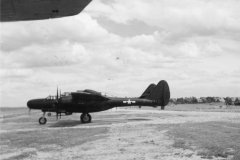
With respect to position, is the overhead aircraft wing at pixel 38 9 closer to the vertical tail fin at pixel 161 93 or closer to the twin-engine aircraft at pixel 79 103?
the twin-engine aircraft at pixel 79 103

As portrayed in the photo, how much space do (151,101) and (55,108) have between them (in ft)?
28.6

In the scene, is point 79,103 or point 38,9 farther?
point 79,103

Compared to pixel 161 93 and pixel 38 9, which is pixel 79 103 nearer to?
pixel 161 93

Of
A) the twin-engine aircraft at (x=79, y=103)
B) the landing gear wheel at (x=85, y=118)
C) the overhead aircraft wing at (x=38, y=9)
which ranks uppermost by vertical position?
the overhead aircraft wing at (x=38, y=9)

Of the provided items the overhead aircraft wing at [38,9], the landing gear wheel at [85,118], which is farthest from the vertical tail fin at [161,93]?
the overhead aircraft wing at [38,9]

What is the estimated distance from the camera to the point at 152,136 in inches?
487

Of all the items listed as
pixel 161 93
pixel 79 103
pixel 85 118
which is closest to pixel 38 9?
pixel 79 103

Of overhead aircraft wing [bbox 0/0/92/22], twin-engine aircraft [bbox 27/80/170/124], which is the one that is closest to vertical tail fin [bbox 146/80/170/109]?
twin-engine aircraft [bbox 27/80/170/124]

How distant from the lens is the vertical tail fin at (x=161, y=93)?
2563cm

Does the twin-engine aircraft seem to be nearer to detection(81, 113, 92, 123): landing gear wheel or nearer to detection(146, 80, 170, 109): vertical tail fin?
detection(81, 113, 92, 123): landing gear wheel

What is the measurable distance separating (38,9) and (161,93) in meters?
22.6

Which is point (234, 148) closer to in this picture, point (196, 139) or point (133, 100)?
point (196, 139)

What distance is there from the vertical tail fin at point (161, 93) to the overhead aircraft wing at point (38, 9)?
2151 centimetres

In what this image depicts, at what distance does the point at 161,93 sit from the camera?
85.6 feet
